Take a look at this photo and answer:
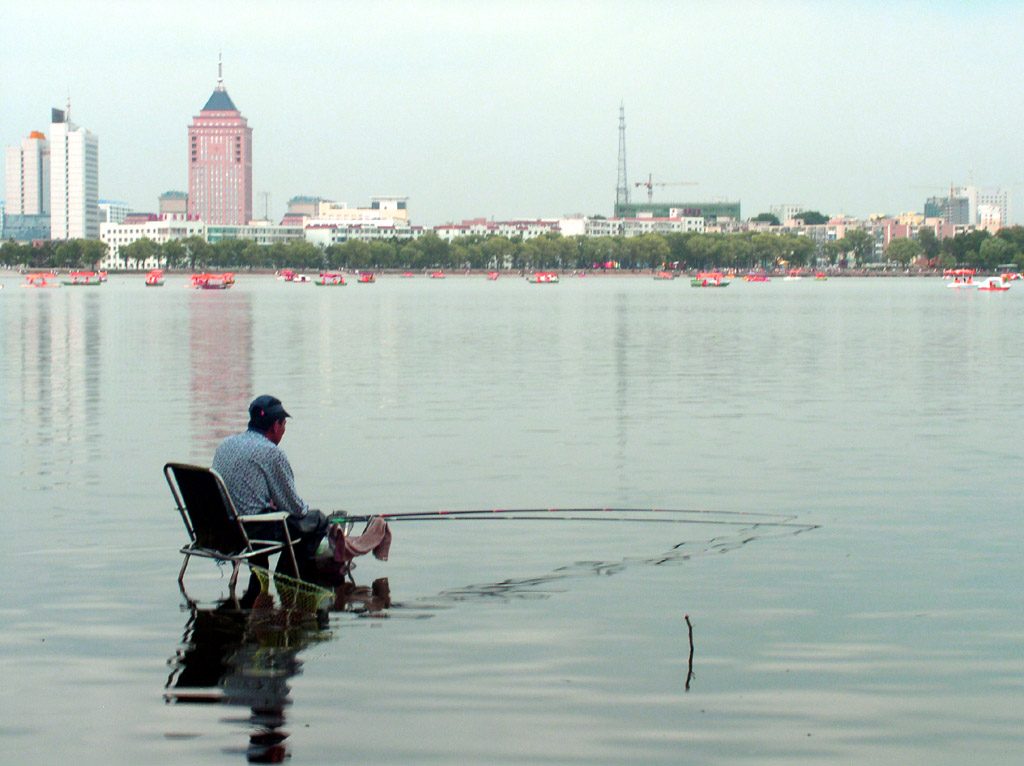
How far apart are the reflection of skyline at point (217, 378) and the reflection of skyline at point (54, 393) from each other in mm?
1600

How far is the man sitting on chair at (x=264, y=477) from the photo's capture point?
353 inches

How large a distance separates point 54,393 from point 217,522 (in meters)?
18.8

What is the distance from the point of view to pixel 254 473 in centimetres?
897

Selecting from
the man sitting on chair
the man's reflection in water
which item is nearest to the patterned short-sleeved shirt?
the man sitting on chair

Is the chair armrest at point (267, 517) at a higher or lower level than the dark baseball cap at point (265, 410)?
lower

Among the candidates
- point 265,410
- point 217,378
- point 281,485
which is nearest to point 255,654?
point 281,485

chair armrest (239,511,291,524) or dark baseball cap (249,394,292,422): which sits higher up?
dark baseball cap (249,394,292,422)

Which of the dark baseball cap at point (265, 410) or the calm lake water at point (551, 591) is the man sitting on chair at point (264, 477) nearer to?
the dark baseball cap at point (265, 410)

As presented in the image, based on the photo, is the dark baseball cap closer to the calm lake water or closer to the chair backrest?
the chair backrest

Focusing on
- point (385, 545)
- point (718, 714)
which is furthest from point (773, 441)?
point (718, 714)

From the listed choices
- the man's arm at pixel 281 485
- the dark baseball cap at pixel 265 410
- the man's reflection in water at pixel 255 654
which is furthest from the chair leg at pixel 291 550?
the dark baseball cap at pixel 265 410

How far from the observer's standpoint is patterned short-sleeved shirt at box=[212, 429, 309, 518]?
352 inches

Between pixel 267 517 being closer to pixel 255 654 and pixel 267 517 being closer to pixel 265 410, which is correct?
pixel 265 410

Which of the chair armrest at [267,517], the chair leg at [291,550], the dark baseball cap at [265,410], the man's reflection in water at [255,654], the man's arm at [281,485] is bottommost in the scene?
the man's reflection in water at [255,654]
